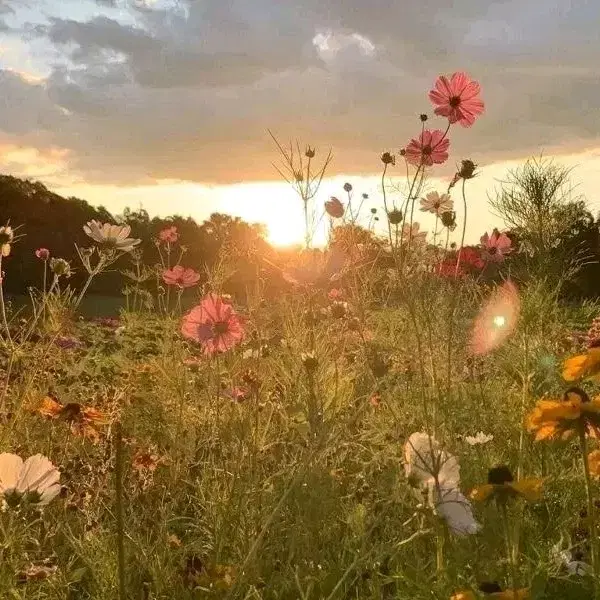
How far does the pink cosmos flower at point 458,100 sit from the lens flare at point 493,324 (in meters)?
2.15

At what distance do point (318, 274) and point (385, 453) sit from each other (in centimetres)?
70

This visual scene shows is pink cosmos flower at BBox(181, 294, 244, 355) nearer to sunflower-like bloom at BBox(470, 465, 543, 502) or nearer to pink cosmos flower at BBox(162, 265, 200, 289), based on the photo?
pink cosmos flower at BBox(162, 265, 200, 289)

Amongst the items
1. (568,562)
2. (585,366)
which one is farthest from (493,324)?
(585,366)

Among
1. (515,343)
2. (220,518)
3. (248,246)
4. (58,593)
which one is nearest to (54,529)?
(58,593)

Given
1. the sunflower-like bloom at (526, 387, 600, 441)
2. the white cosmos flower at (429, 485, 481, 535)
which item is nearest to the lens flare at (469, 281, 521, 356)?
the white cosmos flower at (429, 485, 481, 535)

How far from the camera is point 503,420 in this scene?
3.40 metres

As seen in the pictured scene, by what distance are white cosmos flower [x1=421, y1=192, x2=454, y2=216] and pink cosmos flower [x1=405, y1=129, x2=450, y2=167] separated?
708 mm

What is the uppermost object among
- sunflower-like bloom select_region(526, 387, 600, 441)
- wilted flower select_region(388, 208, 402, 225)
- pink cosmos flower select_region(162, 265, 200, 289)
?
wilted flower select_region(388, 208, 402, 225)

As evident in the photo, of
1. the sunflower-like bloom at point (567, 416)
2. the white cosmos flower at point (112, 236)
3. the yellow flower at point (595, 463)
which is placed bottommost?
the yellow flower at point (595, 463)

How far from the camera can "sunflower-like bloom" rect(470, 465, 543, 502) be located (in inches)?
56.4

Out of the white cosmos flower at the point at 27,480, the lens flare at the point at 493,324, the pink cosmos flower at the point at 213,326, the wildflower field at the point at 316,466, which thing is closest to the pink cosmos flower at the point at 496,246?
the wildflower field at the point at 316,466

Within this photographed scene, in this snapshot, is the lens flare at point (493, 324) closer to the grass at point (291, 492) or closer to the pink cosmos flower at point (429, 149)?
the grass at point (291, 492)

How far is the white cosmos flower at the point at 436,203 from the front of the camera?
3.84 meters

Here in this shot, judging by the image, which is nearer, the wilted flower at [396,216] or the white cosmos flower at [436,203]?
the wilted flower at [396,216]
